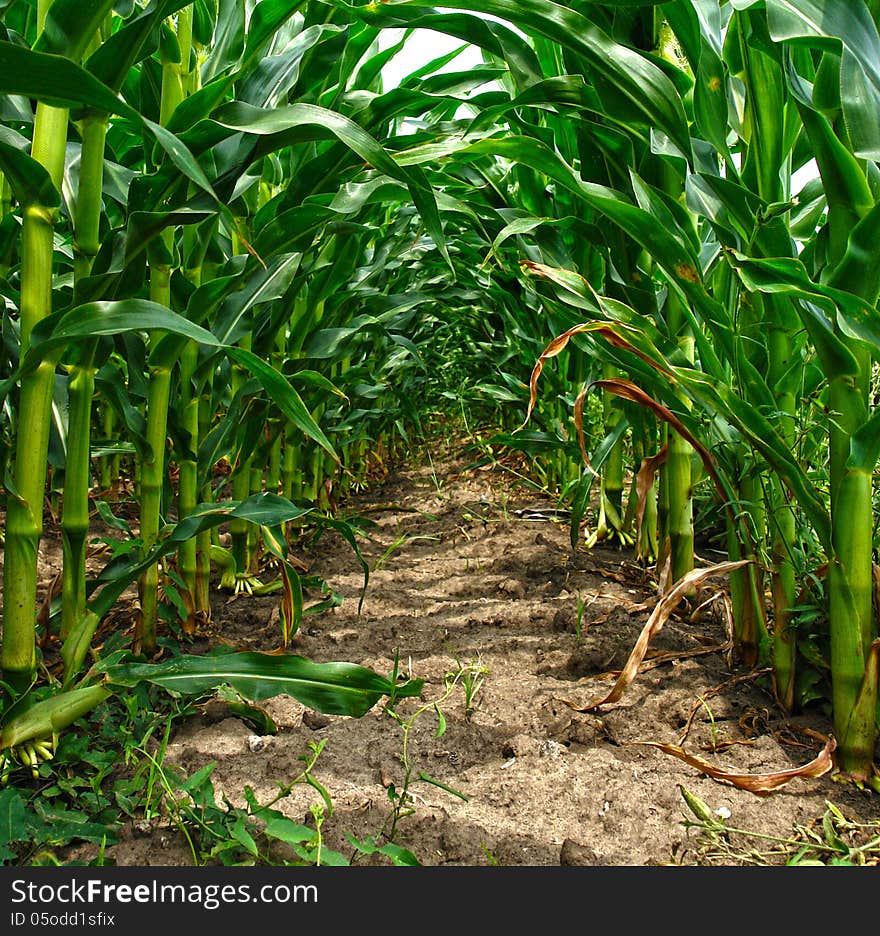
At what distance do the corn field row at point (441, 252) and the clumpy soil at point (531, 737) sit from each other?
0.34 feet

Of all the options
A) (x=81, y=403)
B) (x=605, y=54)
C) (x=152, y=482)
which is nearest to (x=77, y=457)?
(x=81, y=403)

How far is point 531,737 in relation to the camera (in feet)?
3.52

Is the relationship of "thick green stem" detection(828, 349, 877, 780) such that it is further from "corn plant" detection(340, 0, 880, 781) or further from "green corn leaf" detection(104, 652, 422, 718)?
"green corn leaf" detection(104, 652, 422, 718)

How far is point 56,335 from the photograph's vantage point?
817 millimetres

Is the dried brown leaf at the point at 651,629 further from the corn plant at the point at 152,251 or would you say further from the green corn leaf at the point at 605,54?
the green corn leaf at the point at 605,54

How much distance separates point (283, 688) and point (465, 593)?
3.17 ft

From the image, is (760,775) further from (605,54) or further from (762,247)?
(605,54)

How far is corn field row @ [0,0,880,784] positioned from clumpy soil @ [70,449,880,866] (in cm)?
10

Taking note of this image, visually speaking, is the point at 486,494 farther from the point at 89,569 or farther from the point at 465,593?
the point at 89,569

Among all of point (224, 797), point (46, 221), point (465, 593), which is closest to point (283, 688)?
point (224, 797)

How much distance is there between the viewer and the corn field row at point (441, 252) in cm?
85

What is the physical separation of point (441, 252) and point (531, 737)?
757mm

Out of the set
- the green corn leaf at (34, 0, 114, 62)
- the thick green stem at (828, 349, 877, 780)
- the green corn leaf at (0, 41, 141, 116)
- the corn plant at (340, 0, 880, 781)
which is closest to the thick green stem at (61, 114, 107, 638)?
the green corn leaf at (34, 0, 114, 62)

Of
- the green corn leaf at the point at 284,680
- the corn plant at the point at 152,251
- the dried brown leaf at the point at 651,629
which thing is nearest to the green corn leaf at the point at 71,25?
the corn plant at the point at 152,251
